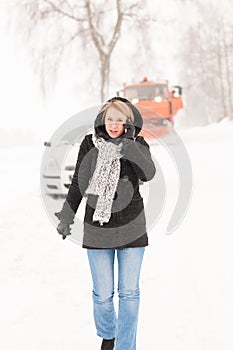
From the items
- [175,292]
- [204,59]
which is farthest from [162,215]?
[204,59]

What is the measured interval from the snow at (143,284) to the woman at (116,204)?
1.68 feet

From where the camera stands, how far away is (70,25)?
1546cm

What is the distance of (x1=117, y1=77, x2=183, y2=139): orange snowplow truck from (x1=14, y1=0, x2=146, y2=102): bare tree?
4.71ft

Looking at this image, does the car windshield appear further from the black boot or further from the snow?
the black boot

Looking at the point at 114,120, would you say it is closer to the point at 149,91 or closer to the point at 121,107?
the point at 121,107

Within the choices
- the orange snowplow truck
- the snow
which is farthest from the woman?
the orange snowplow truck

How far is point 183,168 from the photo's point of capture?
10070 millimetres

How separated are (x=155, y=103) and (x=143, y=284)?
11463 mm

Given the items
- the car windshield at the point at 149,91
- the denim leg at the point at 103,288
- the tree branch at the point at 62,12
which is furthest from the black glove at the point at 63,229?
the tree branch at the point at 62,12

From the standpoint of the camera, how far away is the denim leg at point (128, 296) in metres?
2.62

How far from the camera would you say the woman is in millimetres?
2568

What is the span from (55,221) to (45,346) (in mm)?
3032

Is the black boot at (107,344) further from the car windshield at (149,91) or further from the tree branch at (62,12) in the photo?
the tree branch at (62,12)

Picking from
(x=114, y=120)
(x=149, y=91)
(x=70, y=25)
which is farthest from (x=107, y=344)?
(x=70, y=25)
